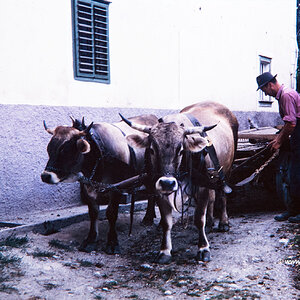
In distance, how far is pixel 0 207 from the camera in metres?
6.33

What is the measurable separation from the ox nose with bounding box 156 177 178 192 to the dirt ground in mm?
855

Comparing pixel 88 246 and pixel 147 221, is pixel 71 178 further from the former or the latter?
pixel 147 221

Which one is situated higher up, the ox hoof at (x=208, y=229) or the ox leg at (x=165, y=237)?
the ox leg at (x=165, y=237)

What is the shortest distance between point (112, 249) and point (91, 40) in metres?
3.89

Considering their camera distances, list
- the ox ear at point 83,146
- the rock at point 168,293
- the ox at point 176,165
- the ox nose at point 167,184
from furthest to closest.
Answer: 1. the ox ear at point 83,146
2. the ox at point 176,165
3. the ox nose at point 167,184
4. the rock at point 168,293

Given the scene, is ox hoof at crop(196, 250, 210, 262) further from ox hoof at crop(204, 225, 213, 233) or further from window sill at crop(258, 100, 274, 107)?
window sill at crop(258, 100, 274, 107)

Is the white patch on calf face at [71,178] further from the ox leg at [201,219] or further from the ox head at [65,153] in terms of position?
the ox leg at [201,219]

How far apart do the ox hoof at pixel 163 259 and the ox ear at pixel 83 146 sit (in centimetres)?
134

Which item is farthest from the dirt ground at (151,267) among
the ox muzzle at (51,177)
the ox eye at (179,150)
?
the ox eye at (179,150)

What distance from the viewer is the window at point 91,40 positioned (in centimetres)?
738

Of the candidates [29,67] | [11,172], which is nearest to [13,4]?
[29,67]

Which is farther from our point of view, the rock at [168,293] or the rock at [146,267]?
the rock at [146,267]

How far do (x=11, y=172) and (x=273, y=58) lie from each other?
9.48 meters

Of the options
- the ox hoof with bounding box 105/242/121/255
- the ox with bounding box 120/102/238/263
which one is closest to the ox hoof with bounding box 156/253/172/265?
the ox with bounding box 120/102/238/263
